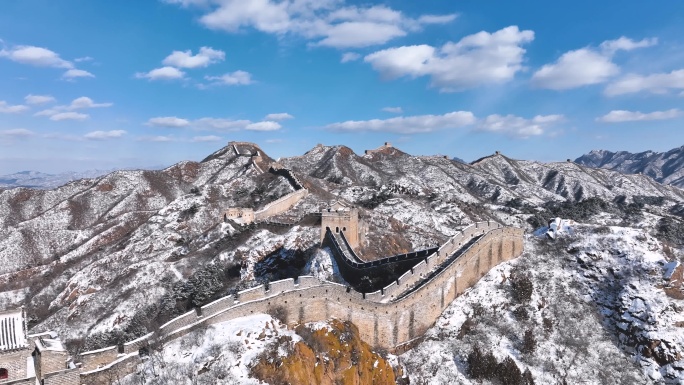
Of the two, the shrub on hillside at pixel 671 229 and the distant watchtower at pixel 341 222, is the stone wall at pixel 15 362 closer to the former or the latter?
the distant watchtower at pixel 341 222

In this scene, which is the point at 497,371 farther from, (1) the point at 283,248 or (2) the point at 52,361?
(1) the point at 283,248

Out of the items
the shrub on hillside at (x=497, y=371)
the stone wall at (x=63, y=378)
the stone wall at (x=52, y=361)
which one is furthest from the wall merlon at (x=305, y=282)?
the stone wall at (x=52, y=361)

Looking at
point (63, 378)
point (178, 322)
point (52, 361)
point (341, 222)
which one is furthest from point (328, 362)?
point (341, 222)

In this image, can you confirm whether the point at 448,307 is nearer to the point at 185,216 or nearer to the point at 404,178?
the point at 185,216

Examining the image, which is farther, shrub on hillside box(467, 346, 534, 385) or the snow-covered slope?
the snow-covered slope

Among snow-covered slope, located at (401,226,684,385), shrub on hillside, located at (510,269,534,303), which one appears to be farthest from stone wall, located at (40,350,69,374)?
shrub on hillside, located at (510,269,534,303)

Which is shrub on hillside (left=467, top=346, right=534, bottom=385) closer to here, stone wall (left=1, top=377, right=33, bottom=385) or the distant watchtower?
the distant watchtower
